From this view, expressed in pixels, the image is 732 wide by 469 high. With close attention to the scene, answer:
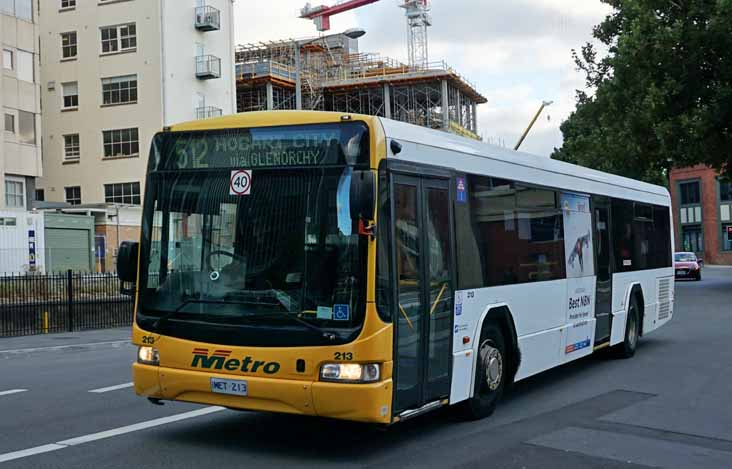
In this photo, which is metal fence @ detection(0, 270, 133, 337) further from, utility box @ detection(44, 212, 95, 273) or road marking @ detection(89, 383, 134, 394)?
utility box @ detection(44, 212, 95, 273)

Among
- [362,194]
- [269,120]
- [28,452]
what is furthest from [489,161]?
[28,452]

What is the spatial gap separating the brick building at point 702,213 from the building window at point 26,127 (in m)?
51.0

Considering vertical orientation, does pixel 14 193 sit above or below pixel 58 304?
above

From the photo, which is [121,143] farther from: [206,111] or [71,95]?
[206,111]

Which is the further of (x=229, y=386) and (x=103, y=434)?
(x=103, y=434)

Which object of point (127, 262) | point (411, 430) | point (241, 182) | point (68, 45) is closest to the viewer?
point (241, 182)

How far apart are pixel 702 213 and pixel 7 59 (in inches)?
2186

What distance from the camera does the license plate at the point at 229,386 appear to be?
7188 mm

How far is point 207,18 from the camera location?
53250 mm

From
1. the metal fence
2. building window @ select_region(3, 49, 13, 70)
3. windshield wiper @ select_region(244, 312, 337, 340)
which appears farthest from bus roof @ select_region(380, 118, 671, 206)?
building window @ select_region(3, 49, 13, 70)

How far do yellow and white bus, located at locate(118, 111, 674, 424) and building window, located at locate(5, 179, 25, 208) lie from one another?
38114 mm

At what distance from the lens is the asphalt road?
7.25 metres

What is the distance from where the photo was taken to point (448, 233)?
8.29 meters

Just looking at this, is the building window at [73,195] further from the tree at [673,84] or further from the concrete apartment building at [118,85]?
the tree at [673,84]
